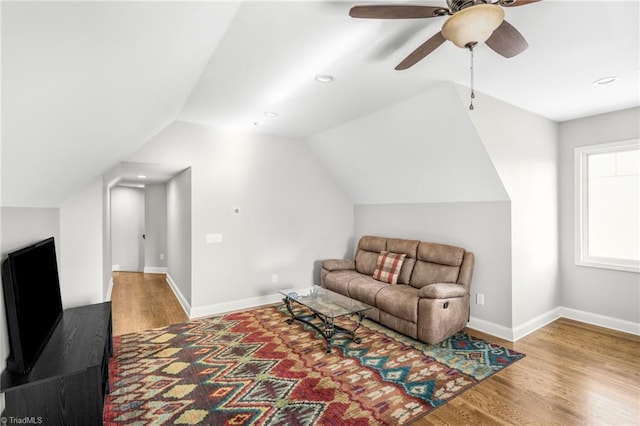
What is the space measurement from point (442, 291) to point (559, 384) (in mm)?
1139

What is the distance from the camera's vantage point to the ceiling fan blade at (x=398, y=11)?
59.2 inches

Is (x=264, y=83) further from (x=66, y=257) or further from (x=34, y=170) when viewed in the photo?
(x=66, y=257)

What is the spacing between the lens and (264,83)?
2854 mm

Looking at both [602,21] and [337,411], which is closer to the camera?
[602,21]

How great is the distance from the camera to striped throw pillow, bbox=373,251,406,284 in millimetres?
4175

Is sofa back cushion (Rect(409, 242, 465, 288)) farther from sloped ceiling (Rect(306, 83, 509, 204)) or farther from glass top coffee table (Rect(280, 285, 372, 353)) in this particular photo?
glass top coffee table (Rect(280, 285, 372, 353))

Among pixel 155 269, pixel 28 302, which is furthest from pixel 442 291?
pixel 155 269

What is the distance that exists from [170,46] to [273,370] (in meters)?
2.58

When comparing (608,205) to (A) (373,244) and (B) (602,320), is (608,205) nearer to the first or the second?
(B) (602,320)

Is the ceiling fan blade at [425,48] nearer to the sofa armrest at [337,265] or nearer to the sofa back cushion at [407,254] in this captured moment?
the sofa back cushion at [407,254]

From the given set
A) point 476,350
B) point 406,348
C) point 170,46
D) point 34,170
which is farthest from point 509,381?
point 34,170

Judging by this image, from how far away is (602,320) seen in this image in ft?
12.3

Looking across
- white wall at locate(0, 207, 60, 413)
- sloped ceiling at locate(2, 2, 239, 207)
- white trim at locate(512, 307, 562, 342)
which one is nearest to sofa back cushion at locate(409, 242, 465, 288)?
white trim at locate(512, 307, 562, 342)

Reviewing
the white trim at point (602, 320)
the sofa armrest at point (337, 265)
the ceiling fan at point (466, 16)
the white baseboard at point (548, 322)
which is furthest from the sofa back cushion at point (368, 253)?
the ceiling fan at point (466, 16)
